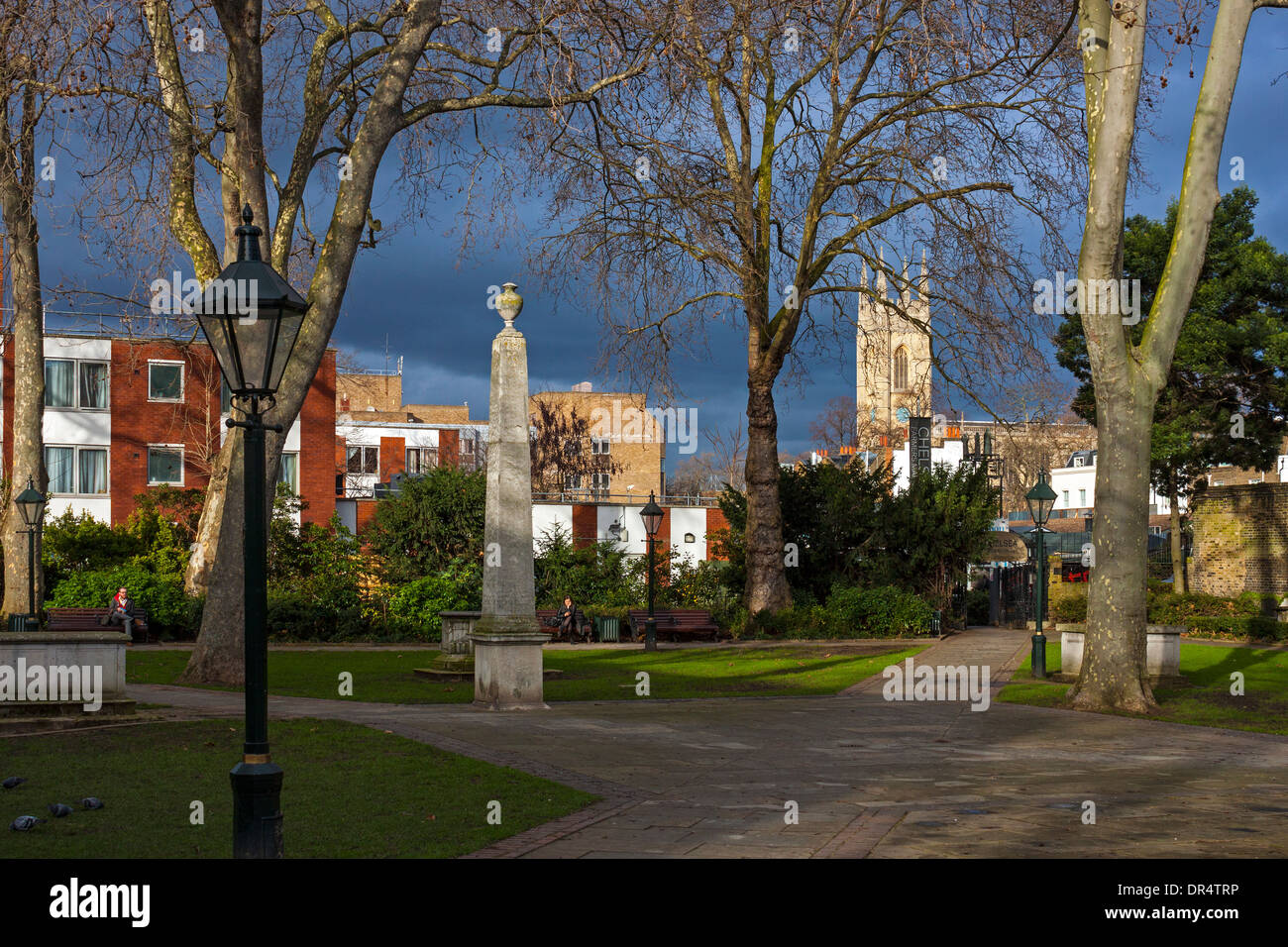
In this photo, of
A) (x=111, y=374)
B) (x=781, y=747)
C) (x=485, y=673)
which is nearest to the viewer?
(x=781, y=747)

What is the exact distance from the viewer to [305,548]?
3356 centimetres

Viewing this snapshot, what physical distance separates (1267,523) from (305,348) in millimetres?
34894

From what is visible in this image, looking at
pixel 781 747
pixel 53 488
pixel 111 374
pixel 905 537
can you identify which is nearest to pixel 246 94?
pixel 781 747

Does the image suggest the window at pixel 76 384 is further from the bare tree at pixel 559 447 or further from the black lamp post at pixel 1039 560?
the black lamp post at pixel 1039 560

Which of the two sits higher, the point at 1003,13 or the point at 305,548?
the point at 1003,13

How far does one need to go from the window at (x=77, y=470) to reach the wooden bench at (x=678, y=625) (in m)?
23.5

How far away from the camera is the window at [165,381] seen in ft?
146

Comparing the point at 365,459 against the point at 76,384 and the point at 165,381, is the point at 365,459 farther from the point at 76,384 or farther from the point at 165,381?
the point at 76,384

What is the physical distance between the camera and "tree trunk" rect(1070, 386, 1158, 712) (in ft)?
54.7

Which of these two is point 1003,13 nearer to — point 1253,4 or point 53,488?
point 1253,4

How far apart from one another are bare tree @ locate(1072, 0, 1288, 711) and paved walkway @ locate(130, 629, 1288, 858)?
135 cm

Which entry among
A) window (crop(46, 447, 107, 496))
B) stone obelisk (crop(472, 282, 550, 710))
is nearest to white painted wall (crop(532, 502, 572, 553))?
window (crop(46, 447, 107, 496))

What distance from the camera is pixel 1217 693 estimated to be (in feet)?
61.8
